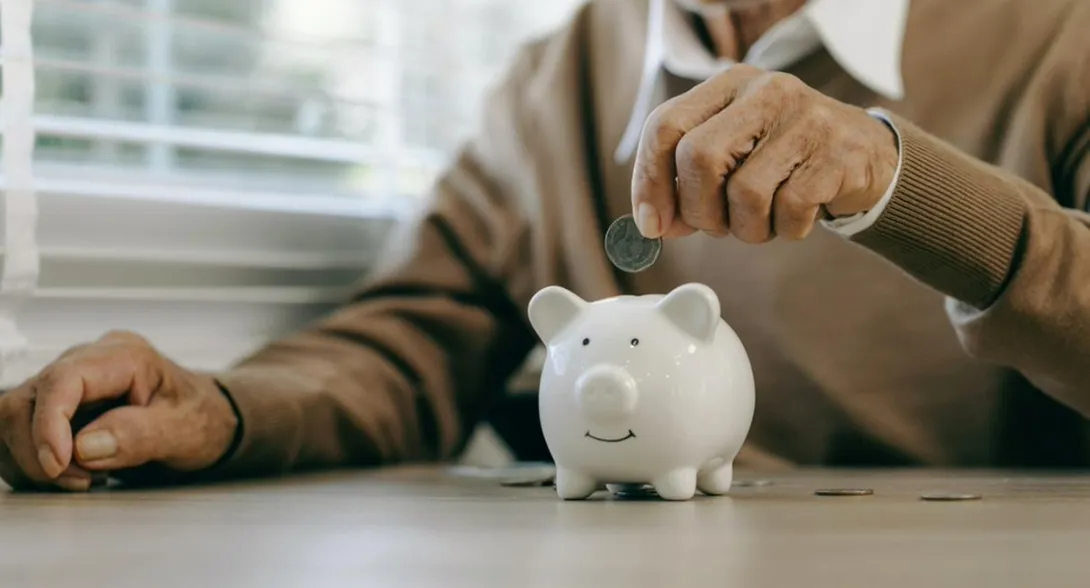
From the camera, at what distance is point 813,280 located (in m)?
1.23

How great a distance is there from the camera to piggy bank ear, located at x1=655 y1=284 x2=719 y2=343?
28.0 inches

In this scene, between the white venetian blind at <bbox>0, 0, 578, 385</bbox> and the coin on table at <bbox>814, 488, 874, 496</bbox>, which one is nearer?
the coin on table at <bbox>814, 488, 874, 496</bbox>

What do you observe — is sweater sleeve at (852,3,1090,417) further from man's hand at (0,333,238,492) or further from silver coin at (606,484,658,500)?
man's hand at (0,333,238,492)

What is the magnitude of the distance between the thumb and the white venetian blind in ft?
1.00

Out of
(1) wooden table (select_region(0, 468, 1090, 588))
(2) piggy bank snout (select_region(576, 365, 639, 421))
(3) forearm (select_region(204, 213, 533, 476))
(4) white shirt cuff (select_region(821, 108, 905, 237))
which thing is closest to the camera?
(1) wooden table (select_region(0, 468, 1090, 588))

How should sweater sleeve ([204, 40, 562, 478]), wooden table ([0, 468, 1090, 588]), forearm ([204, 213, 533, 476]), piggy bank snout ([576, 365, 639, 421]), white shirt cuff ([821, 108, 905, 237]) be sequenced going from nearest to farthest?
wooden table ([0, 468, 1090, 588]) < piggy bank snout ([576, 365, 639, 421]) < white shirt cuff ([821, 108, 905, 237]) < forearm ([204, 213, 533, 476]) < sweater sleeve ([204, 40, 562, 478])

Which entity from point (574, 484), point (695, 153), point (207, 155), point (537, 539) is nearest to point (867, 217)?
point (695, 153)

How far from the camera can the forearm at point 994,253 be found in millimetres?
830

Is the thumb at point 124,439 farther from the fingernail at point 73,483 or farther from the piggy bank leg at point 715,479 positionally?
the piggy bank leg at point 715,479

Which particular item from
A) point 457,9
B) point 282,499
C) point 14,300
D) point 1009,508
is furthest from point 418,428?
point 1009,508

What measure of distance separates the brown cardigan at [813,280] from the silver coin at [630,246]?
0.15 metres

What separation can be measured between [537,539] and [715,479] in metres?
0.24

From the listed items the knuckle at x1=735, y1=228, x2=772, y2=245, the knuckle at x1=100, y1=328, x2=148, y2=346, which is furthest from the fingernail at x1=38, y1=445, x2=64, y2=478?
the knuckle at x1=735, y1=228, x2=772, y2=245

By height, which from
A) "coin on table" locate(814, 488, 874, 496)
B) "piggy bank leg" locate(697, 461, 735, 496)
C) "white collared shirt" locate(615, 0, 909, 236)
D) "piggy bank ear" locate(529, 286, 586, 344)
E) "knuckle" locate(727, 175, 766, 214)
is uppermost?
"white collared shirt" locate(615, 0, 909, 236)
